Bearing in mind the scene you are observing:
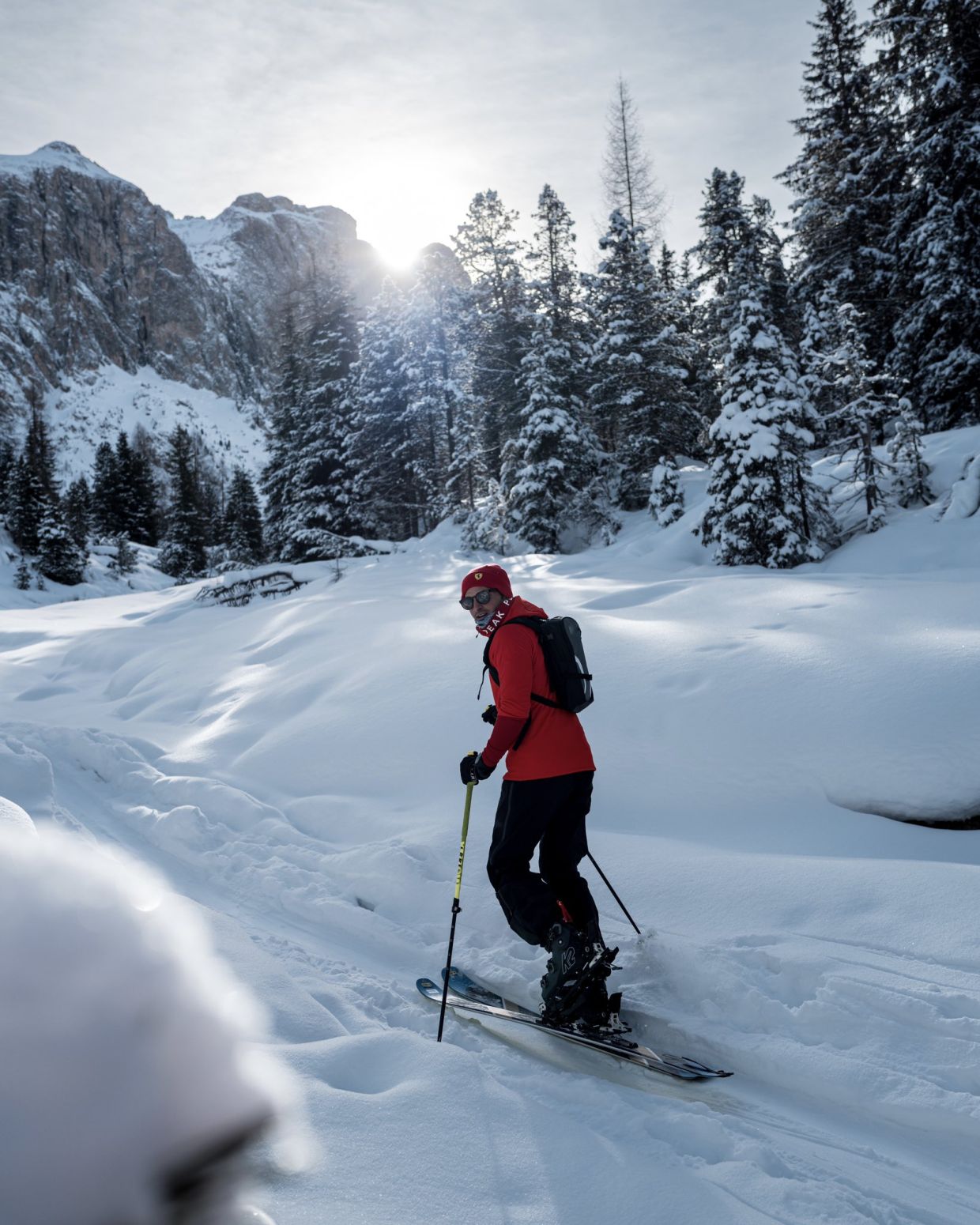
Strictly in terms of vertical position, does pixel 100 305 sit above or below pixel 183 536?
above

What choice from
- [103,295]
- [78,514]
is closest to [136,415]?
[103,295]

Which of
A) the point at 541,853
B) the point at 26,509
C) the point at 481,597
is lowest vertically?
the point at 541,853

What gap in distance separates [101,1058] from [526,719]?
2210 mm

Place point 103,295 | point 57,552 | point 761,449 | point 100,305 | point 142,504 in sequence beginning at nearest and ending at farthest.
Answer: point 761,449, point 57,552, point 142,504, point 100,305, point 103,295

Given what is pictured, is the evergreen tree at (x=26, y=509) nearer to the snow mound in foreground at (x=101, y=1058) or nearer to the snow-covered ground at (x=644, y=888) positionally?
the snow-covered ground at (x=644, y=888)

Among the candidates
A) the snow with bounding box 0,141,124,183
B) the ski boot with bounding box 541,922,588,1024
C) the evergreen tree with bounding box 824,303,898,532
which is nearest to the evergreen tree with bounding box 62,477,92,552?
the evergreen tree with bounding box 824,303,898,532

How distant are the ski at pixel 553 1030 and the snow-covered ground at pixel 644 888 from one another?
0.27 feet

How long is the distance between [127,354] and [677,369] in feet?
405

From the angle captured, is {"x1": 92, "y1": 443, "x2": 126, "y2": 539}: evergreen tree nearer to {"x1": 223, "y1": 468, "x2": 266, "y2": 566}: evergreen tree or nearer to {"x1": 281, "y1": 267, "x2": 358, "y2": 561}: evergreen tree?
{"x1": 223, "y1": 468, "x2": 266, "y2": 566}: evergreen tree

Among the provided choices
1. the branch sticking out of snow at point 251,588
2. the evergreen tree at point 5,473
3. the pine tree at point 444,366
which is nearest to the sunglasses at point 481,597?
the branch sticking out of snow at point 251,588

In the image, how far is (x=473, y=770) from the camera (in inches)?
149

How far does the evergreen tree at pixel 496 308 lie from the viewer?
2469 cm

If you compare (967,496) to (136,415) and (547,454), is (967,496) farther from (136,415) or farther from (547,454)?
(136,415)

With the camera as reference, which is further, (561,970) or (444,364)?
(444,364)
